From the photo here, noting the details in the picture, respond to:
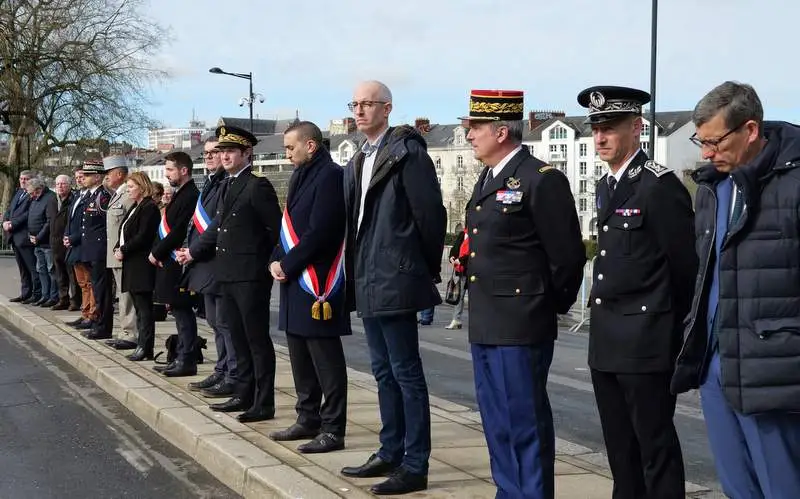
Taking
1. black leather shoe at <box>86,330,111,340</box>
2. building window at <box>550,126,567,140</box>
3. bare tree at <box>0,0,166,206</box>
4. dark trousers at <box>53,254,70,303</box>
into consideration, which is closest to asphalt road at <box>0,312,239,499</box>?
black leather shoe at <box>86,330,111,340</box>

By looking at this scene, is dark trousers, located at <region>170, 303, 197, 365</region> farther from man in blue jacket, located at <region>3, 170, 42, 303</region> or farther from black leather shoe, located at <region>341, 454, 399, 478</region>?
man in blue jacket, located at <region>3, 170, 42, 303</region>

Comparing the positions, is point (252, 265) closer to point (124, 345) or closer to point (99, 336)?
point (124, 345)

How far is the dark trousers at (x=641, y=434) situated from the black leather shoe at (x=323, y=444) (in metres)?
2.40

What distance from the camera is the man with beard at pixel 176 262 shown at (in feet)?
31.8

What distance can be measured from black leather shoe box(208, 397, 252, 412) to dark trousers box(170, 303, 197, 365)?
1.81 metres

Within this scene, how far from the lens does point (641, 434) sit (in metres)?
Result: 4.46

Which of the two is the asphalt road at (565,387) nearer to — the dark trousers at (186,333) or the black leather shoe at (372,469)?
the black leather shoe at (372,469)

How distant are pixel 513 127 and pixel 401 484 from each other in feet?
6.28

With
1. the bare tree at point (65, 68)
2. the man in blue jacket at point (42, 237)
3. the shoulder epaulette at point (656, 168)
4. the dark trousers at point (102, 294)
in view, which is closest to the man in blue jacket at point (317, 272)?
the shoulder epaulette at point (656, 168)

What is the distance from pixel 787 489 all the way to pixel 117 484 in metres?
4.12

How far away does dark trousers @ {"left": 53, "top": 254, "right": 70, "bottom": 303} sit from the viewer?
16.2 m

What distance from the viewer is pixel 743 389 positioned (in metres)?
3.73

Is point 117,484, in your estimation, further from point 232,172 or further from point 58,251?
point 58,251

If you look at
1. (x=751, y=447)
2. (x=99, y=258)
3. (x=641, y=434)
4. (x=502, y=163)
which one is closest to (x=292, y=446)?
(x=502, y=163)
